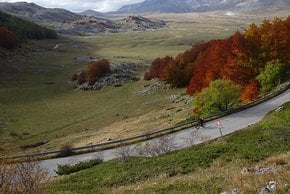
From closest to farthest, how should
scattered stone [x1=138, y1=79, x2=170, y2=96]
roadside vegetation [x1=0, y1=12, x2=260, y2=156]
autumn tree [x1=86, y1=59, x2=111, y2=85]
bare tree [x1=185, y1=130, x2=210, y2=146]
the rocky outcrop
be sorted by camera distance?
1. bare tree [x1=185, y1=130, x2=210, y2=146]
2. roadside vegetation [x1=0, y1=12, x2=260, y2=156]
3. scattered stone [x1=138, y1=79, x2=170, y2=96]
4. the rocky outcrop
5. autumn tree [x1=86, y1=59, x2=111, y2=85]

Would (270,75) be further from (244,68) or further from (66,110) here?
(66,110)

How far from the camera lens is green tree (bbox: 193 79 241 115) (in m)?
50.0

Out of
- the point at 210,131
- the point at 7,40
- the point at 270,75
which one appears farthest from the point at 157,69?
the point at 7,40

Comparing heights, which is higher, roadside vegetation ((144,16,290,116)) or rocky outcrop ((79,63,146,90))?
roadside vegetation ((144,16,290,116))

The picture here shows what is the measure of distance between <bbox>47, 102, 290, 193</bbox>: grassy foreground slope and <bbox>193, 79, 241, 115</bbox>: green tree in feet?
57.9

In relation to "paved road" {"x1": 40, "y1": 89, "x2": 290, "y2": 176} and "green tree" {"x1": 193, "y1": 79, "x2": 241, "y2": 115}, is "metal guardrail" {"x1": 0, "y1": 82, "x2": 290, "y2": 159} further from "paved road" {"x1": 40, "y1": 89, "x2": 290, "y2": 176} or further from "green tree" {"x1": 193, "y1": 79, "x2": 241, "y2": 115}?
"green tree" {"x1": 193, "y1": 79, "x2": 241, "y2": 115}

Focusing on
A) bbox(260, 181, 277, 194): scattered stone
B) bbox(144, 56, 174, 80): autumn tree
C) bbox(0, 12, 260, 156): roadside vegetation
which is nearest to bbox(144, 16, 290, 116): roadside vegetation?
bbox(0, 12, 260, 156): roadside vegetation

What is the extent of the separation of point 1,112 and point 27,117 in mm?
6392

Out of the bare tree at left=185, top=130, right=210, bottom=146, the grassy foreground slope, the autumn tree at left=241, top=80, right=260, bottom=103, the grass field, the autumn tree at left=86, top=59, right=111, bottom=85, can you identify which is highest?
the grassy foreground slope

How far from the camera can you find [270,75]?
192 feet

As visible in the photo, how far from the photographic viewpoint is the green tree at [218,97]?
49969 millimetres

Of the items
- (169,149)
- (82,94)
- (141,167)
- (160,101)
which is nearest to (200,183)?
(141,167)

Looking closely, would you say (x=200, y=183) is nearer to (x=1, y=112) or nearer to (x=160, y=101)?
(x=160, y=101)

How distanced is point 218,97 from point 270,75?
39.9 feet
